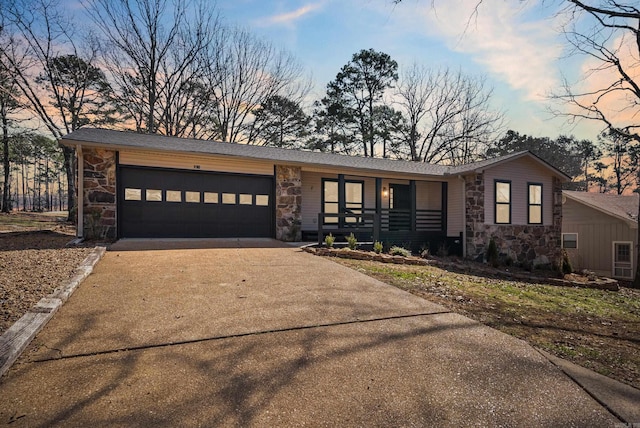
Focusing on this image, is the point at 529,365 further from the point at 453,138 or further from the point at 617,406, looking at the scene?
the point at 453,138

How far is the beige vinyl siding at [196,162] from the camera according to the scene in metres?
9.20

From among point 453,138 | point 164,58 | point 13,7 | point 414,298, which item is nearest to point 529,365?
point 414,298

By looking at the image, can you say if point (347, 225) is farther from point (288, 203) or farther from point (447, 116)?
point (447, 116)

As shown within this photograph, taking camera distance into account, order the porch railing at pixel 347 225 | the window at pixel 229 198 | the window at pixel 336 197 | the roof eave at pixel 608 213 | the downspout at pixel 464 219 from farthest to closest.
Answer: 1. the roof eave at pixel 608 213
2. the window at pixel 336 197
3. the downspout at pixel 464 219
4. the porch railing at pixel 347 225
5. the window at pixel 229 198

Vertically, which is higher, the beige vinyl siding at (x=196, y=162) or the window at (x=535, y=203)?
the beige vinyl siding at (x=196, y=162)

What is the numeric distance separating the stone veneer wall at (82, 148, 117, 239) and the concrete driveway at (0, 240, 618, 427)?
5457mm

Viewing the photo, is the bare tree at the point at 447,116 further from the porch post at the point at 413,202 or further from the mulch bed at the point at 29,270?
the mulch bed at the point at 29,270

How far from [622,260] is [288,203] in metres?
16.0

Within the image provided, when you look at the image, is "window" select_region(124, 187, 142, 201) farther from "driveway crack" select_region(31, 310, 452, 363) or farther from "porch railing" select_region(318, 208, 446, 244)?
"driveway crack" select_region(31, 310, 452, 363)

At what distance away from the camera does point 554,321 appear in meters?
3.92

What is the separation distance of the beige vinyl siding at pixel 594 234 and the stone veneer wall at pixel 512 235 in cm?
364

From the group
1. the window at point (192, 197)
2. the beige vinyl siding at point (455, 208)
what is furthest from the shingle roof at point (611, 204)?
the window at point (192, 197)

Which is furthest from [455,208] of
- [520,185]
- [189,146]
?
[189,146]

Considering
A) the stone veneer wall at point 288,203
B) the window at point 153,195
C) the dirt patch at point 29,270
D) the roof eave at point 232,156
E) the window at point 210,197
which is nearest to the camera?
the dirt patch at point 29,270
